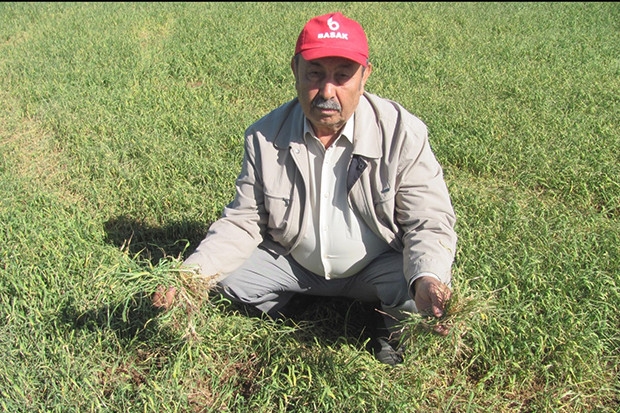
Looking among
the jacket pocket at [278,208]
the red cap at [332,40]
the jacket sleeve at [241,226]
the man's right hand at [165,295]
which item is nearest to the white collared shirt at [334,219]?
the jacket pocket at [278,208]

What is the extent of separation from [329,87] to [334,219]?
0.59m

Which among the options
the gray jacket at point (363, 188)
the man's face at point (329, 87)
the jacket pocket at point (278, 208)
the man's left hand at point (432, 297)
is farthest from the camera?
the jacket pocket at point (278, 208)

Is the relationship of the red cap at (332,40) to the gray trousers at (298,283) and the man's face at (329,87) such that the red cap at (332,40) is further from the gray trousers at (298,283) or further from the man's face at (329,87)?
the gray trousers at (298,283)

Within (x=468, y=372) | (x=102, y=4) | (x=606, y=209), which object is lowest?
(x=468, y=372)

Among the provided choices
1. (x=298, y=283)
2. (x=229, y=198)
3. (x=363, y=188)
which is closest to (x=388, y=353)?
(x=298, y=283)

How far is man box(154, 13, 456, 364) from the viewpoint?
8.14 ft

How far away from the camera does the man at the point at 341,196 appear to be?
8.14 ft

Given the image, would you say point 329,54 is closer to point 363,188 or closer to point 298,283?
point 363,188

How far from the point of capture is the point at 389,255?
111 inches

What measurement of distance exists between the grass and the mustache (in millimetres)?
883

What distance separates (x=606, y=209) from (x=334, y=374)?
2321 mm

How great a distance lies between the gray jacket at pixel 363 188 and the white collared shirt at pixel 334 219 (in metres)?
0.04

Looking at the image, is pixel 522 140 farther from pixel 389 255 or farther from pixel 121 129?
pixel 121 129

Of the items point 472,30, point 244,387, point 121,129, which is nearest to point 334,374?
point 244,387
